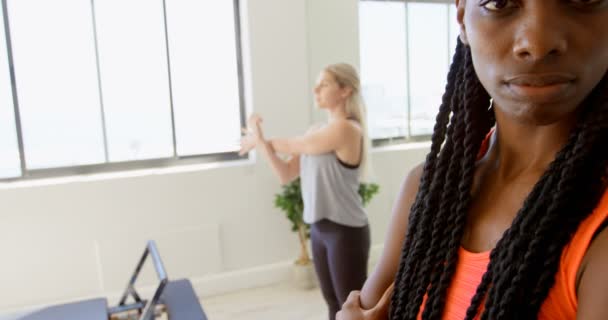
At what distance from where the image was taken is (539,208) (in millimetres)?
627

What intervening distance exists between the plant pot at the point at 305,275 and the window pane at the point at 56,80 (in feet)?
5.84

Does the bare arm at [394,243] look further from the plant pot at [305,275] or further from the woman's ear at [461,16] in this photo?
the plant pot at [305,275]

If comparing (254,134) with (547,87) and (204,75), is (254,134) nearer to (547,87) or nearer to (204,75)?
(204,75)

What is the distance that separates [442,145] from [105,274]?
3.48 metres

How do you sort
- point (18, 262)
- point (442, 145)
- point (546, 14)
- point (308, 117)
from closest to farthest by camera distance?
point (546, 14), point (442, 145), point (18, 262), point (308, 117)

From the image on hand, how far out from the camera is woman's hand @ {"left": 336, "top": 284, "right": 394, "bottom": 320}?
87cm

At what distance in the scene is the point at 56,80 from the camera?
148 inches

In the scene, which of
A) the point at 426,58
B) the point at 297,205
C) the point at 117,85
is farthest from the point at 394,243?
the point at 426,58

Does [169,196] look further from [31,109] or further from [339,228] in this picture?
[339,228]

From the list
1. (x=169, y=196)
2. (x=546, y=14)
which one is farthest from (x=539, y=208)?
(x=169, y=196)

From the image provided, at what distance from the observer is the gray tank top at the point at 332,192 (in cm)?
271

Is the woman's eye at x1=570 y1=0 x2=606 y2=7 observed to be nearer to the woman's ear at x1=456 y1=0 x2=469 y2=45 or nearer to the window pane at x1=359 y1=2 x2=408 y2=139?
the woman's ear at x1=456 y1=0 x2=469 y2=45

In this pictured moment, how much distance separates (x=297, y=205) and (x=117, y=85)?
1.63m

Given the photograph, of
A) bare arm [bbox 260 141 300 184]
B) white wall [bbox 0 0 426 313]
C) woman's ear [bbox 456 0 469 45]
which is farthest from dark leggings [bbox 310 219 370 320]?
woman's ear [bbox 456 0 469 45]
